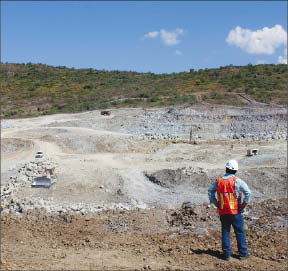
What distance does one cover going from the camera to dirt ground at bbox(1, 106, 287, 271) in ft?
25.0

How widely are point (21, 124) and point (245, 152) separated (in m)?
17.9

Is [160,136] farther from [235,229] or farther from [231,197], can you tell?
[231,197]

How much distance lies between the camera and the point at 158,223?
36.2 feet

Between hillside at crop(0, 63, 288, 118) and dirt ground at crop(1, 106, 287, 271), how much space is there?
12.1 m

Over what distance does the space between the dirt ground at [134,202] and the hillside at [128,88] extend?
12085 mm

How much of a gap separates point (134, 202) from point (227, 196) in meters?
6.54

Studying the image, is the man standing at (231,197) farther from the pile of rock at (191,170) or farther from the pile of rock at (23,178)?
the pile of rock at (23,178)

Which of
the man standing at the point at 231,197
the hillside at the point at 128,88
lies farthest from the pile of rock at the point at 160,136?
the man standing at the point at 231,197

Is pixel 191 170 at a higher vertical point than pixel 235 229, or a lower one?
lower

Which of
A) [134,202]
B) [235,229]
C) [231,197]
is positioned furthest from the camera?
[134,202]

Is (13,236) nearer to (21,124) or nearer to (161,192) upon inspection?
(161,192)

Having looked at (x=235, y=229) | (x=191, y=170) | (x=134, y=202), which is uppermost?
(x=235, y=229)

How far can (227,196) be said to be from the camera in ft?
21.0

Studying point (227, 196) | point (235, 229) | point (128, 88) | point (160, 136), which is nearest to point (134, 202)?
point (235, 229)
